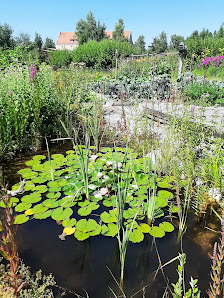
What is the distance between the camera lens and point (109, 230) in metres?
2.04

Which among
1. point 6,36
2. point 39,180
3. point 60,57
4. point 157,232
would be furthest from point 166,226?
point 6,36

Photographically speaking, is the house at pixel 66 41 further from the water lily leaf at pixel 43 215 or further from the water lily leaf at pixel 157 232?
the water lily leaf at pixel 157 232

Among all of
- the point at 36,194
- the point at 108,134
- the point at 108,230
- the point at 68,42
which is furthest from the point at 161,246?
the point at 68,42

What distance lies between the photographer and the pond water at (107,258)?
163cm

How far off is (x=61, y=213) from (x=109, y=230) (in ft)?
1.73

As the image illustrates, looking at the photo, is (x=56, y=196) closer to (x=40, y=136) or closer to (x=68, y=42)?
(x=40, y=136)

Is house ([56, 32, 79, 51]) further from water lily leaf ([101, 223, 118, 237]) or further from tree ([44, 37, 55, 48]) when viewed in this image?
water lily leaf ([101, 223, 118, 237])

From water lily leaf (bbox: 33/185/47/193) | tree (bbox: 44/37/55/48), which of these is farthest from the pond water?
tree (bbox: 44/37/55/48)

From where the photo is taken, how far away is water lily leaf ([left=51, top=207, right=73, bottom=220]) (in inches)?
86.3

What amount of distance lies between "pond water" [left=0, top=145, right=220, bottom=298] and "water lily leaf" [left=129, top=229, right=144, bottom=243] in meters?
0.09

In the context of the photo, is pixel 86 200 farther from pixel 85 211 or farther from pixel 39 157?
pixel 39 157

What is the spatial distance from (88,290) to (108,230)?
541mm

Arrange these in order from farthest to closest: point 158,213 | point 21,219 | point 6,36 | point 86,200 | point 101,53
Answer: point 6,36 → point 101,53 → point 86,200 → point 158,213 → point 21,219

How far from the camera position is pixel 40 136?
397 cm
